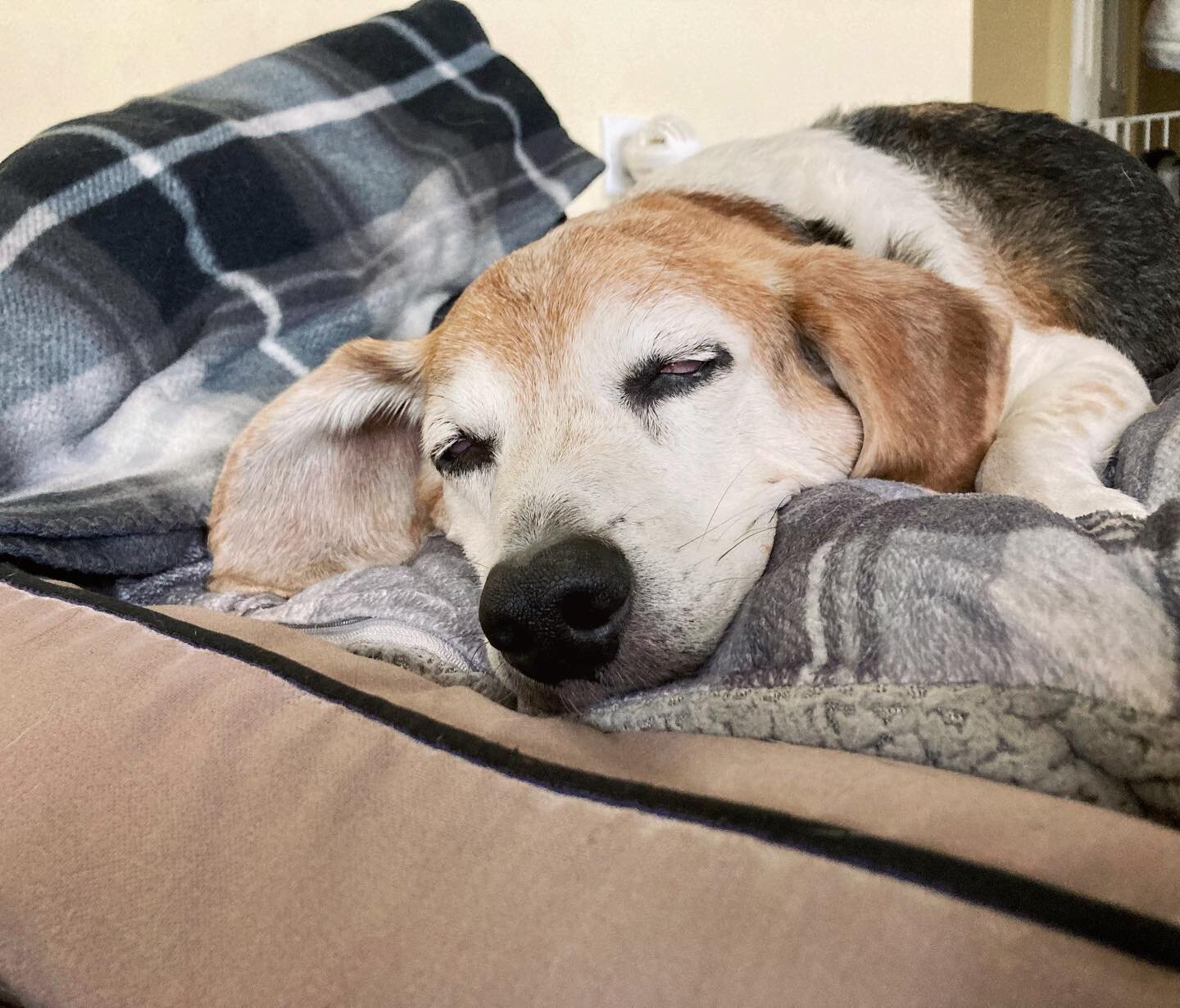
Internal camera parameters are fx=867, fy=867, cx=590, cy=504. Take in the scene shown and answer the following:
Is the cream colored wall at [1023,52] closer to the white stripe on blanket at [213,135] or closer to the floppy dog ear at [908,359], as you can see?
the white stripe on blanket at [213,135]

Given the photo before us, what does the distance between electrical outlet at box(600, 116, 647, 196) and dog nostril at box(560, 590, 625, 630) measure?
197cm

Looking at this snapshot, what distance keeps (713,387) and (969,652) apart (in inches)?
21.6

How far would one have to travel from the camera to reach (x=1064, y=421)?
3.63 ft

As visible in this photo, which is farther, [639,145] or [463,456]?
[639,145]

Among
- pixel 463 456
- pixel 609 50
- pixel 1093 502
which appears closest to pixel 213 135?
pixel 463 456

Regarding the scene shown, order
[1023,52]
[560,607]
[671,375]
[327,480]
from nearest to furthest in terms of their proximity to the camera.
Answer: [560,607]
[671,375]
[327,480]
[1023,52]

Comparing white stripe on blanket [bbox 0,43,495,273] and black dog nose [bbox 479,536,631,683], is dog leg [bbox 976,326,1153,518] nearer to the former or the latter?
black dog nose [bbox 479,536,631,683]

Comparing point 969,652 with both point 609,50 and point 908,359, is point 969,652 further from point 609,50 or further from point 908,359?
point 609,50

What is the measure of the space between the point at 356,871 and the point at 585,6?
2.48 metres

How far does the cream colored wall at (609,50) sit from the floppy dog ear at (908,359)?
5.19 feet

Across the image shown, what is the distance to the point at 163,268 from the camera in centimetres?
139

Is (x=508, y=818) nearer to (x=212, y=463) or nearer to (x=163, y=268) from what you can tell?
(x=212, y=463)

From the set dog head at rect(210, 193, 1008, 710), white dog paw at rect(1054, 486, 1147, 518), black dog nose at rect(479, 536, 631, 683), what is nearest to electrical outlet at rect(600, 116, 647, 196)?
dog head at rect(210, 193, 1008, 710)

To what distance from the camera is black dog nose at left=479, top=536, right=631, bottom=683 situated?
0.76m
